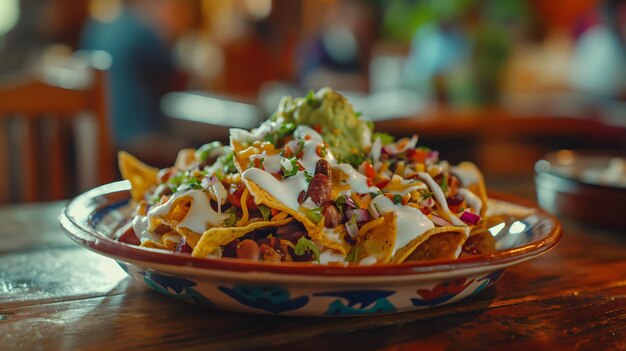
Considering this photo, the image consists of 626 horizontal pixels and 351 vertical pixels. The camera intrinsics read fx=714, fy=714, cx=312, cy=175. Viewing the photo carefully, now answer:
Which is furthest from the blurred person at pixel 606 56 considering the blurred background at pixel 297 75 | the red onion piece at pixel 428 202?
the red onion piece at pixel 428 202

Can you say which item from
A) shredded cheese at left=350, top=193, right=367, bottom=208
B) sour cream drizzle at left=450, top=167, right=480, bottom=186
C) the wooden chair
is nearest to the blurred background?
the wooden chair

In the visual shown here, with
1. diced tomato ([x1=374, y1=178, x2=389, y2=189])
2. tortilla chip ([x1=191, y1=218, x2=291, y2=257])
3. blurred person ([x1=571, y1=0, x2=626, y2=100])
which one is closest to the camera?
tortilla chip ([x1=191, y1=218, x2=291, y2=257])

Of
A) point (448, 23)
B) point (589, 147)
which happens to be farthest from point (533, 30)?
point (589, 147)

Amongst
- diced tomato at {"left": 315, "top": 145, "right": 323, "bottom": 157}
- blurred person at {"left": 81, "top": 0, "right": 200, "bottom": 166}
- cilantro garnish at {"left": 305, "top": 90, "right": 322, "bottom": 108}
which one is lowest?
blurred person at {"left": 81, "top": 0, "right": 200, "bottom": 166}

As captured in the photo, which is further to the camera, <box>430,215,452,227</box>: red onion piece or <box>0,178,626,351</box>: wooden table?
<box>430,215,452,227</box>: red onion piece

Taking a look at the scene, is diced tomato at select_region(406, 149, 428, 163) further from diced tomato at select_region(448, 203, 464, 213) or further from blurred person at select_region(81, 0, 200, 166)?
blurred person at select_region(81, 0, 200, 166)

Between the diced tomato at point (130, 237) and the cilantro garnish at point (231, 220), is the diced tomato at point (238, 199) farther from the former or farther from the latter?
the diced tomato at point (130, 237)

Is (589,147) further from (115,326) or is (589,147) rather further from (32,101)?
(115,326)
